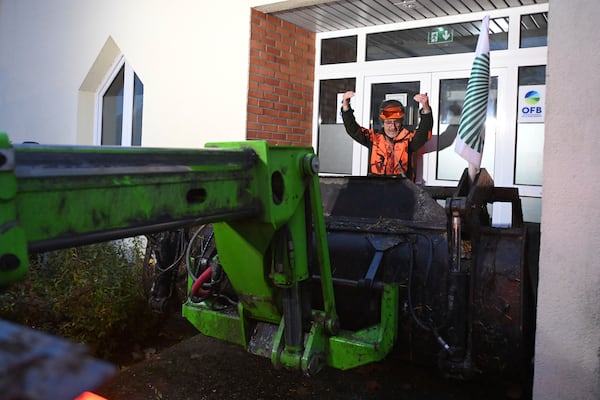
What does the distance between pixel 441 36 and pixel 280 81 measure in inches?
78.9

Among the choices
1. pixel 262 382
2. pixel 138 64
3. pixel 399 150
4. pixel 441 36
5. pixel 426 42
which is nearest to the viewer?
pixel 262 382

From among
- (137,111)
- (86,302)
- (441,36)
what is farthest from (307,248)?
(137,111)

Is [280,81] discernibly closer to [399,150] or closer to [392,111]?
[392,111]

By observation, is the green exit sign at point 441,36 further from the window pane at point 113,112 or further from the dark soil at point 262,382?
the window pane at point 113,112

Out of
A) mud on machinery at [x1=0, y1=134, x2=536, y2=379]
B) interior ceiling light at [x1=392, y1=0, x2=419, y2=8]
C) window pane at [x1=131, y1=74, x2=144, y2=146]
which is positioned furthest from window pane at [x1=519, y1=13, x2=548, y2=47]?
window pane at [x1=131, y1=74, x2=144, y2=146]

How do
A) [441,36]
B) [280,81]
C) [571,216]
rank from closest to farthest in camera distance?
[571,216]
[441,36]
[280,81]

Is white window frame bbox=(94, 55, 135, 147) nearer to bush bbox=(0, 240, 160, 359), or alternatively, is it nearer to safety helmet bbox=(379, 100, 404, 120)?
bush bbox=(0, 240, 160, 359)

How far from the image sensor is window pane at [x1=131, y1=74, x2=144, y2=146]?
27.5 ft

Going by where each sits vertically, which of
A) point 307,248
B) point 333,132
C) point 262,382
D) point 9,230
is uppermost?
point 333,132

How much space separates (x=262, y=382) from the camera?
432cm

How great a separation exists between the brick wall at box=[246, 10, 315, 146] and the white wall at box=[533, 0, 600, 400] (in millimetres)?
4302

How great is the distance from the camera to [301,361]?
3047 mm

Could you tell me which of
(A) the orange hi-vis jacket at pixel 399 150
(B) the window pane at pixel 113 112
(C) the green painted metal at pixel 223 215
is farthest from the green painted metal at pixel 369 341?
(B) the window pane at pixel 113 112

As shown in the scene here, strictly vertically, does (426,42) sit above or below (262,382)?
above
